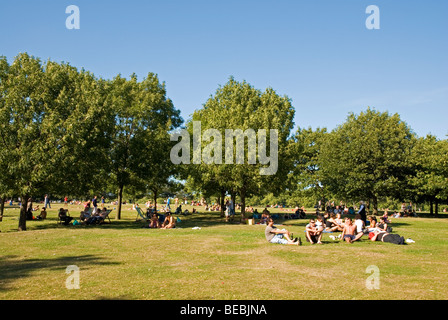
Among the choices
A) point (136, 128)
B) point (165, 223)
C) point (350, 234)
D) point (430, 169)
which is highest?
point (136, 128)

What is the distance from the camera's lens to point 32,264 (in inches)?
445

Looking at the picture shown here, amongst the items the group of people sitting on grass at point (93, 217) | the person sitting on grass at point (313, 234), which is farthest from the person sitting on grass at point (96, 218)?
the person sitting on grass at point (313, 234)

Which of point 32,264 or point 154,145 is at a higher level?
point 154,145

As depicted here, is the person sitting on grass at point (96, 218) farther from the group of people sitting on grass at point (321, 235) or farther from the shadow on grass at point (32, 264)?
the group of people sitting on grass at point (321, 235)

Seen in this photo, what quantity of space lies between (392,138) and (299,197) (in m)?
19.3

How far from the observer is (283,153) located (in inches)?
1198

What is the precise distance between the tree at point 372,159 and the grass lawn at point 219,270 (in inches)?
1280

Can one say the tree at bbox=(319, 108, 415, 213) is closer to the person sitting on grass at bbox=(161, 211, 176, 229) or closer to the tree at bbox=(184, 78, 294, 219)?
the tree at bbox=(184, 78, 294, 219)

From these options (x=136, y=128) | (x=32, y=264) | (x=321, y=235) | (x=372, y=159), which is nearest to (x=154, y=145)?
(x=136, y=128)

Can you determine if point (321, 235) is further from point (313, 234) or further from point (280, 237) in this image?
point (280, 237)

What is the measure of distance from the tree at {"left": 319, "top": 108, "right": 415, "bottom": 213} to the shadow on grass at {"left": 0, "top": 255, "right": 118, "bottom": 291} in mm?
42034

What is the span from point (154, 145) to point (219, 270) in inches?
1021
